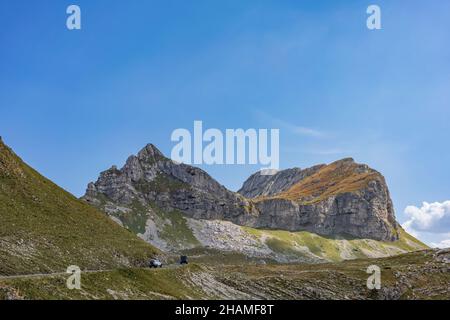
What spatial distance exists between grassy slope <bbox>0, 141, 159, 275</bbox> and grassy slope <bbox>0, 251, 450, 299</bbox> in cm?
1833

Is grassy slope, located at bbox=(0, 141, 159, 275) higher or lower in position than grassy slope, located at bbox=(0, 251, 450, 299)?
higher

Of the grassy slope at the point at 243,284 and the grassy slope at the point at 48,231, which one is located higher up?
the grassy slope at the point at 48,231

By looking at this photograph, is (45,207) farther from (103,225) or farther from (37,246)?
(37,246)

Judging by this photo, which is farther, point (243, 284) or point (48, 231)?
point (243, 284)

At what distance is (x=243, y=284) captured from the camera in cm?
9094

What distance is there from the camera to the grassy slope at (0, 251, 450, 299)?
48.8 metres

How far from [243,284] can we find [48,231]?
40487mm

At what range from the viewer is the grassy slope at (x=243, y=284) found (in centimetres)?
4884

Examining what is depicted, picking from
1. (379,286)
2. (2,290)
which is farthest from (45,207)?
(379,286)

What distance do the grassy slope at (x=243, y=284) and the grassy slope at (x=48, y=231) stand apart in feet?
60.1
